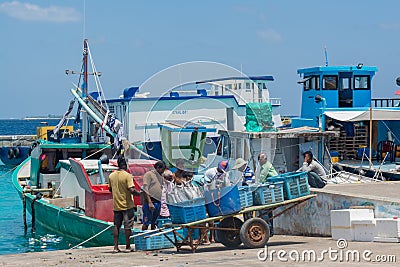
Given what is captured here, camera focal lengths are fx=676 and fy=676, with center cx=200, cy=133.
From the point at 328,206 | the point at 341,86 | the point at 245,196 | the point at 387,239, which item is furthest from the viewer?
the point at 341,86

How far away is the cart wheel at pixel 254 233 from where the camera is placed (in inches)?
448

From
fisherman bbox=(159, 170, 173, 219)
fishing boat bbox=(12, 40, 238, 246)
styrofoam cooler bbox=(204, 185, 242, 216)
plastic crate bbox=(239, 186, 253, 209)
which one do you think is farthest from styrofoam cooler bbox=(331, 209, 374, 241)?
fisherman bbox=(159, 170, 173, 219)

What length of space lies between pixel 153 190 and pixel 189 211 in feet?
4.54

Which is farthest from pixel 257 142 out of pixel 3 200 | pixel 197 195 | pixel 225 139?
pixel 3 200

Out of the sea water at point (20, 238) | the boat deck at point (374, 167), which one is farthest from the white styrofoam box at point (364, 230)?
the sea water at point (20, 238)

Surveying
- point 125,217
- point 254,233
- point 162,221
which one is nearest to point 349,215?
point 254,233

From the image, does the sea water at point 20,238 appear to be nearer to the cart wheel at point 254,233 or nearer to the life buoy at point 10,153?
the cart wheel at point 254,233

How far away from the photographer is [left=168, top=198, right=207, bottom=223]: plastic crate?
1102 cm

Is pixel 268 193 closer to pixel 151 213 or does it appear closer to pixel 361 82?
pixel 151 213

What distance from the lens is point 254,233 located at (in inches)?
453

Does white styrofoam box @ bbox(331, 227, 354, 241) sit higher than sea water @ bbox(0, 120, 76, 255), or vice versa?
white styrofoam box @ bbox(331, 227, 354, 241)

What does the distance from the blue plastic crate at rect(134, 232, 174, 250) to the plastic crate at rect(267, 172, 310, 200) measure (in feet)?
7.05

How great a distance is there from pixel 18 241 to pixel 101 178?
5686 millimetres

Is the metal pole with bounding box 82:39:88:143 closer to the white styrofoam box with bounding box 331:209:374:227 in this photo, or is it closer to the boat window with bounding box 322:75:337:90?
the boat window with bounding box 322:75:337:90
